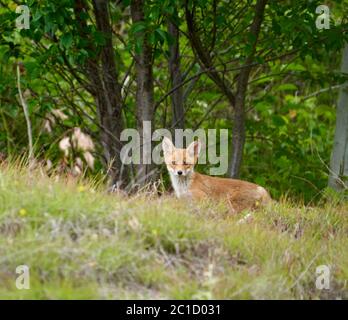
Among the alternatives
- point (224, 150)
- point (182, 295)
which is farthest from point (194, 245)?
point (224, 150)

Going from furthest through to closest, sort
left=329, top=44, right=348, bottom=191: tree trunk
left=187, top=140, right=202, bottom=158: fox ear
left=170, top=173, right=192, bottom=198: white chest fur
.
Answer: left=329, top=44, right=348, bottom=191: tree trunk
left=187, top=140, right=202, bottom=158: fox ear
left=170, top=173, right=192, bottom=198: white chest fur

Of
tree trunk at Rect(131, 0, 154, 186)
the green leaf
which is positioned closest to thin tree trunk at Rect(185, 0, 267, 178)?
tree trunk at Rect(131, 0, 154, 186)

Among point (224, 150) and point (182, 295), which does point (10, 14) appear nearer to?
point (224, 150)

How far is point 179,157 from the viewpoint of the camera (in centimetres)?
945

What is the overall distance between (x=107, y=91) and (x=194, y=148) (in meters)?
1.46

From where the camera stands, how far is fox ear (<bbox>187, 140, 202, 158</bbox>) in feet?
31.3

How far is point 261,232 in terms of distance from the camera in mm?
6504

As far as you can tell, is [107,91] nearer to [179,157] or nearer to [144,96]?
[144,96]

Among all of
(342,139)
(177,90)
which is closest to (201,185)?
(177,90)

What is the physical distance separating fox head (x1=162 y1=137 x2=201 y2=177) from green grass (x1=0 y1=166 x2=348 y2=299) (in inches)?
96.7

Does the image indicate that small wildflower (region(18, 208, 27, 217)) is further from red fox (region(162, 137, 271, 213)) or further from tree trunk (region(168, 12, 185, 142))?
tree trunk (region(168, 12, 185, 142))

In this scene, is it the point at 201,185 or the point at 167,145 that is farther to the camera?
the point at 167,145

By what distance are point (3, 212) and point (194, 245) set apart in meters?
1.46

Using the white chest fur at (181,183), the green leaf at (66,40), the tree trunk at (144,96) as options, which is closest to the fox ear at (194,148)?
the white chest fur at (181,183)
